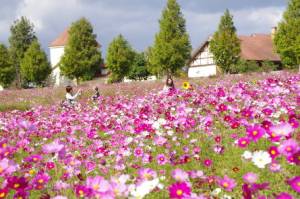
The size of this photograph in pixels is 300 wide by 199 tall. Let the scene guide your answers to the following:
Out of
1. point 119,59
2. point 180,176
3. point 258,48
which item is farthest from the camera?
point 258,48

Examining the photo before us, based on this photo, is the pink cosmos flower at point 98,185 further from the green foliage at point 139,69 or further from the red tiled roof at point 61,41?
the red tiled roof at point 61,41

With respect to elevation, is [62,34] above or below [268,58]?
above

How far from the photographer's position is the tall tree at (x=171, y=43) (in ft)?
174

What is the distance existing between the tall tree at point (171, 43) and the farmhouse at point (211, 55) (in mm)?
7652

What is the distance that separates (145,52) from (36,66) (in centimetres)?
1779

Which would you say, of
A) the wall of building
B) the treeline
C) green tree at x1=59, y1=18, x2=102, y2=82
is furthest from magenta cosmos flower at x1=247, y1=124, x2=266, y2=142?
the wall of building

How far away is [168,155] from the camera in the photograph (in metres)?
4.95

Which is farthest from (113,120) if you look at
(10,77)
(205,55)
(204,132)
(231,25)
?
(10,77)

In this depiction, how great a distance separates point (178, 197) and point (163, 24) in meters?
52.9

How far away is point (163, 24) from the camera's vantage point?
179ft

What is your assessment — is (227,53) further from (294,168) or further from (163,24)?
(294,168)

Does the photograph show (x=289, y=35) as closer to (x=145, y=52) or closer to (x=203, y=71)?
(x=203, y=71)

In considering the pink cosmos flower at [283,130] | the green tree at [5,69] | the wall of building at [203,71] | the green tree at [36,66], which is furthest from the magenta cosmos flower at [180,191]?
the green tree at [5,69]

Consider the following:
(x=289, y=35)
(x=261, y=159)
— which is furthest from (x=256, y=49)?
(x=261, y=159)
